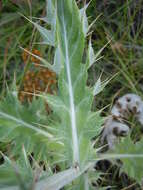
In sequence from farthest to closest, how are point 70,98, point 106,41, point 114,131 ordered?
point 106,41 < point 114,131 < point 70,98

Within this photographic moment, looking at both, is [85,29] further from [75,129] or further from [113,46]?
[113,46]

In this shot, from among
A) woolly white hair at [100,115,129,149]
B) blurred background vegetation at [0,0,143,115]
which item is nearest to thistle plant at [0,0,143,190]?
woolly white hair at [100,115,129,149]

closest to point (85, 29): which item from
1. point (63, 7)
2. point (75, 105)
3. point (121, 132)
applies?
point (63, 7)

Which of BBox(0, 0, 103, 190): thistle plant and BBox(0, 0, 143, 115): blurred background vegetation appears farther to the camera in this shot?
BBox(0, 0, 143, 115): blurred background vegetation

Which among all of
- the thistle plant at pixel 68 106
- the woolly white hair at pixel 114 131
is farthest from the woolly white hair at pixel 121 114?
the thistle plant at pixel 68 106

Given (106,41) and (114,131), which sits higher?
(106,41)

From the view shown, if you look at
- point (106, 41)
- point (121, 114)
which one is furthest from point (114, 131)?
point (106, 41)

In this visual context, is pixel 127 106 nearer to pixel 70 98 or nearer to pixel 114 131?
pixel 114 131

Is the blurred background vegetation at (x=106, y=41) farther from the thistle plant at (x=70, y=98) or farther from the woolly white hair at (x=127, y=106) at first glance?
the thistle plant at (x=70, y=98)

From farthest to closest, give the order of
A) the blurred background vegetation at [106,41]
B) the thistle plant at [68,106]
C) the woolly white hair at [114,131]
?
the blurred background vegetation at [106,41], the woolly white hair at [114,131], the thistle plant at [68,106]

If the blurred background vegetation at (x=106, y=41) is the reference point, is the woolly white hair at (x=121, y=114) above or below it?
below

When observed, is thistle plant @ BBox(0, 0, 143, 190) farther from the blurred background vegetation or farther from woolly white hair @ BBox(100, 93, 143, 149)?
the blurred background vegetation
